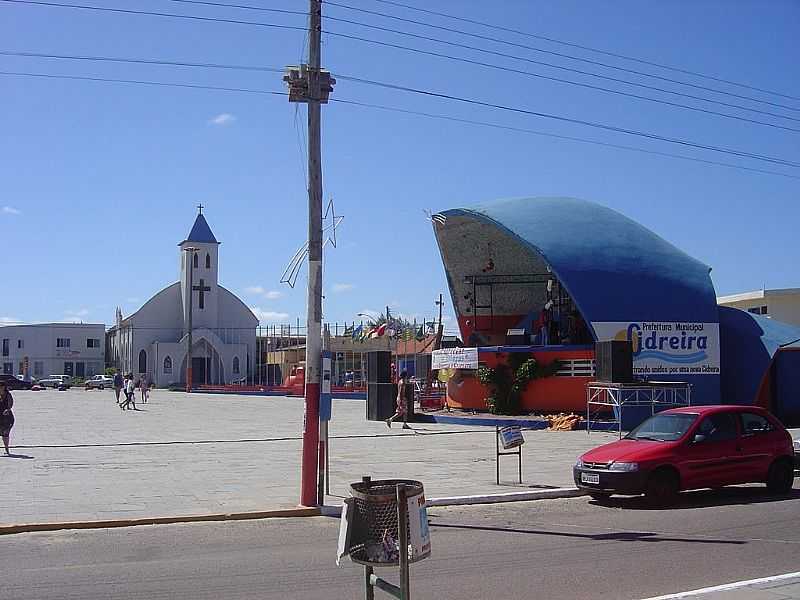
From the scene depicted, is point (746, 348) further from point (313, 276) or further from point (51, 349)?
point (51, 349)

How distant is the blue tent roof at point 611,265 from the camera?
3092cm

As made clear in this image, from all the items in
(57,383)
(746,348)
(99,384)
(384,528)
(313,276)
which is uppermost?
(313,276)

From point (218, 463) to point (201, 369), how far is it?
65.9 meters

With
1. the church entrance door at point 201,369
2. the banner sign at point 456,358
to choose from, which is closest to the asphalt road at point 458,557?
the banner sign at point 456,358

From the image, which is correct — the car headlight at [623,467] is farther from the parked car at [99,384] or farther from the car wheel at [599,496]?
the parked car at [99,384]

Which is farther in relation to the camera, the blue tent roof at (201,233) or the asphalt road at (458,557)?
the blue tent roof at (201,233)

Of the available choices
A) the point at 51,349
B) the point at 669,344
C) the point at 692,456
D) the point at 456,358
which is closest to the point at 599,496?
the point at 692,456

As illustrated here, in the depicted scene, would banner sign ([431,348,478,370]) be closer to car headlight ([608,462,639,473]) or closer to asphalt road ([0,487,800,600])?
car headlight ([608,462,639,473])

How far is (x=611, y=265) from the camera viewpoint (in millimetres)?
31766

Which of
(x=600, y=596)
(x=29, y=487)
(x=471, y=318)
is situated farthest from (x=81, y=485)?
(x=471, y=318)

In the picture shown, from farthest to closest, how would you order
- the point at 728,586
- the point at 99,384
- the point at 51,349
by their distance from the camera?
the point at 51,349, the point at 99,384, the point at 728,586

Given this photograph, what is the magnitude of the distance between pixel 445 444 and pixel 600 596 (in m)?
15.5

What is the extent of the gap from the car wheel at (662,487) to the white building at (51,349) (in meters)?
89.2

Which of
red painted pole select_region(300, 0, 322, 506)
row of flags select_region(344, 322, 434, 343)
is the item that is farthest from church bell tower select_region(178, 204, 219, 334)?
red painted pole select_region(300, 0, 322, 506)
